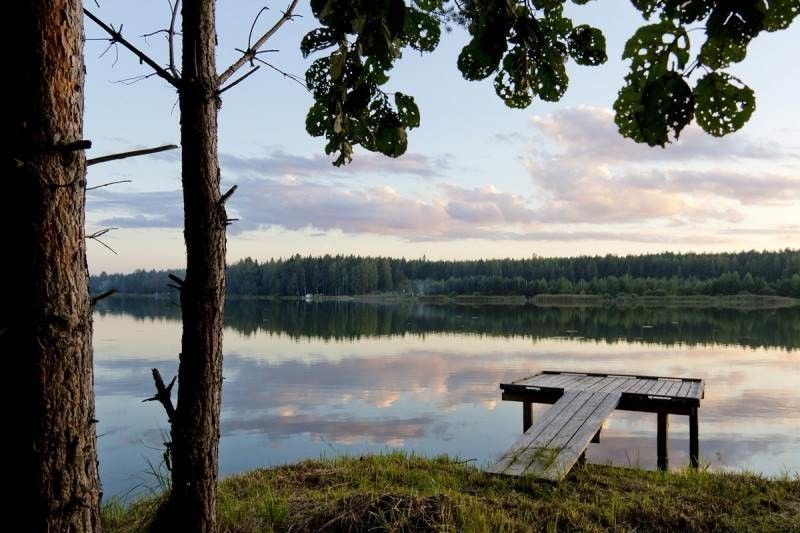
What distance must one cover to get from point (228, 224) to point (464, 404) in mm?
13026

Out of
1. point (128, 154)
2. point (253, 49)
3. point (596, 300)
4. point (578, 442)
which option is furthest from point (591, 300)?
point (128, 154)

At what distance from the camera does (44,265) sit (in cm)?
225

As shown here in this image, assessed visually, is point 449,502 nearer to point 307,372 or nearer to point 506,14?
point 506,14

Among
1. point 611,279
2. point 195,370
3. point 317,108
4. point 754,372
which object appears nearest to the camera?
point 317,108

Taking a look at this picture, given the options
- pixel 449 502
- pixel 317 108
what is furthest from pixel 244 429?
pixel 317 108

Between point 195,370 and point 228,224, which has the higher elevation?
point 228,224

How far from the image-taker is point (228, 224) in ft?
12.7

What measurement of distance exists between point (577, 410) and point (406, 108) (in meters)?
7.43

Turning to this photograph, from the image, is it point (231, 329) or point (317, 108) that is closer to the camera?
point (317, 108)

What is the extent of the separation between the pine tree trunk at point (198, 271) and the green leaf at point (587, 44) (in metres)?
2.54

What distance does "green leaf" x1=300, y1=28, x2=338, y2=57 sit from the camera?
195cm

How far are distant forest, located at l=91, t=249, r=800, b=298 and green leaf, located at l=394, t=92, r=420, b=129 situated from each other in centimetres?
10544

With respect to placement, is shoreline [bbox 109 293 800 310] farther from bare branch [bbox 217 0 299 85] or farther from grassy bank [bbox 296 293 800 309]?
bare branch [bbox 217 0 299 85]

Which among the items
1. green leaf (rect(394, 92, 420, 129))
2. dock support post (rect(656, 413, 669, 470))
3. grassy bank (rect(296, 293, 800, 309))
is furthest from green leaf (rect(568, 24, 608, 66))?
grassy bank (rect(296, 293, 800, 309))
